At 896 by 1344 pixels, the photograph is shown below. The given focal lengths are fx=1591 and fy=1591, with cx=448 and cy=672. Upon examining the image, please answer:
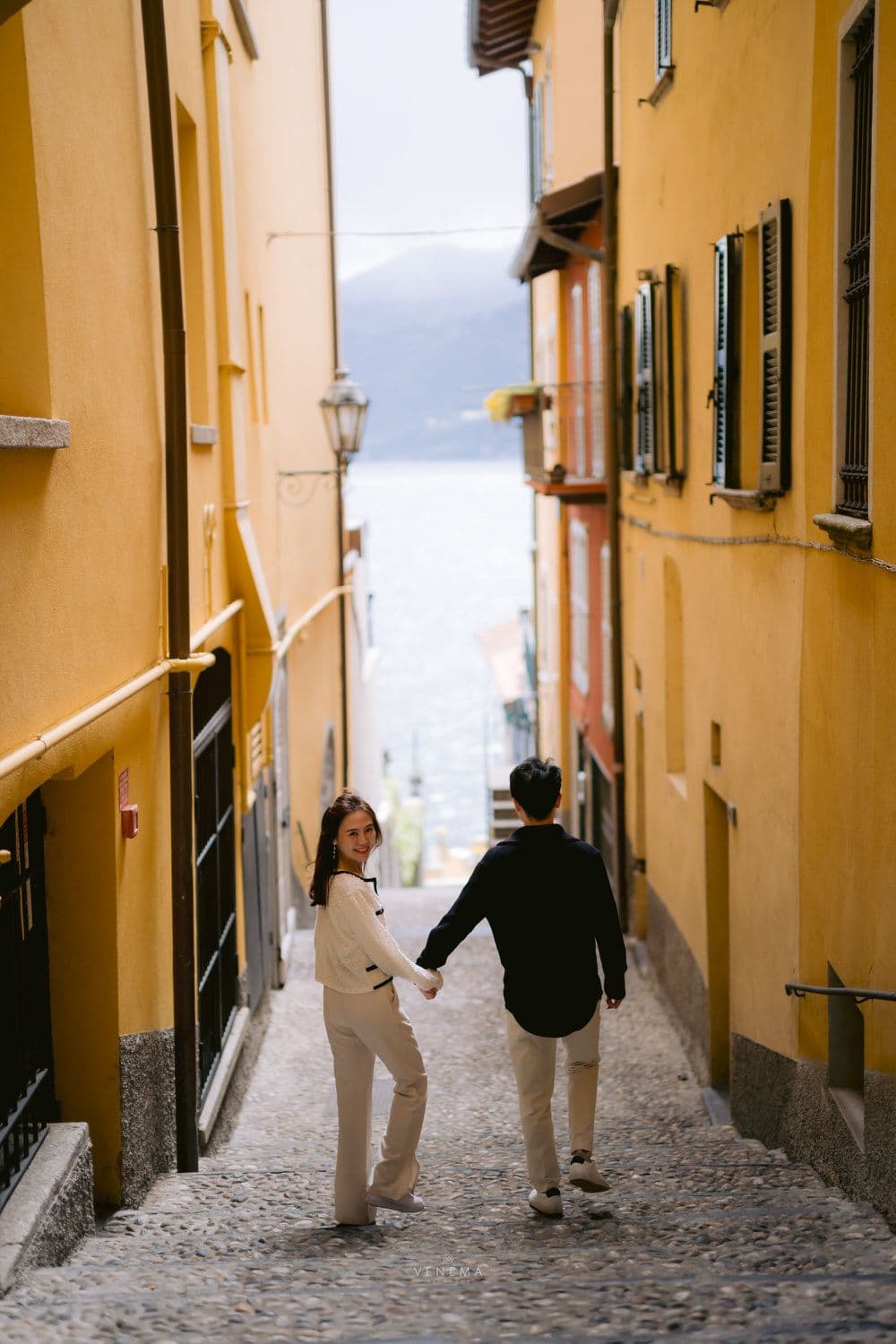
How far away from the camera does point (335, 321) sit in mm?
19422

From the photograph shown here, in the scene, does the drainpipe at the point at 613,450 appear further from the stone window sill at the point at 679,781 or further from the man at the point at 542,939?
the man at the point at 542,939

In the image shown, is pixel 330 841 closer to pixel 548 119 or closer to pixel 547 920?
pixel 547 920

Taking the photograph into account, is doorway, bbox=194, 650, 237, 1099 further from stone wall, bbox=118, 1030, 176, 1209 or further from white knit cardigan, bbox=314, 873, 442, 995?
white knit cardigan, bbox=314, 873, 442, 995

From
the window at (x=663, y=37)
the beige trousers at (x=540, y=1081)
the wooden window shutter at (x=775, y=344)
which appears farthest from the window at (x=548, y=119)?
the beige trousers at (x=540, y=1081)

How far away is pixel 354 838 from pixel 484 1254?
149 centimetres

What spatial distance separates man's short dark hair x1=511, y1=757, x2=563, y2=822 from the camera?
569 centimetres

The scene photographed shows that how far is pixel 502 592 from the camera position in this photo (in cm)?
17688

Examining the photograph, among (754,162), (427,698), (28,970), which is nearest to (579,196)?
(754,162)

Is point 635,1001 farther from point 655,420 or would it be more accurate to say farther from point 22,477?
point 22,477

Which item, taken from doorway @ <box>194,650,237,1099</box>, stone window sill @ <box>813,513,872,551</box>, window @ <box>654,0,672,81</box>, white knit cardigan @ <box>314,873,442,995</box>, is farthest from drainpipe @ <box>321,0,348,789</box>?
white knit cardigan @ <box>314,873,442,995</box>

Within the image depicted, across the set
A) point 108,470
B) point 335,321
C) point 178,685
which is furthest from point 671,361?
point 335,321

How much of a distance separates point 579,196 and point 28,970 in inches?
446

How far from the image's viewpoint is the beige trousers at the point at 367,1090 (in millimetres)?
5770

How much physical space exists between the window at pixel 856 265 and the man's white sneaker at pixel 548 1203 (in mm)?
2756
